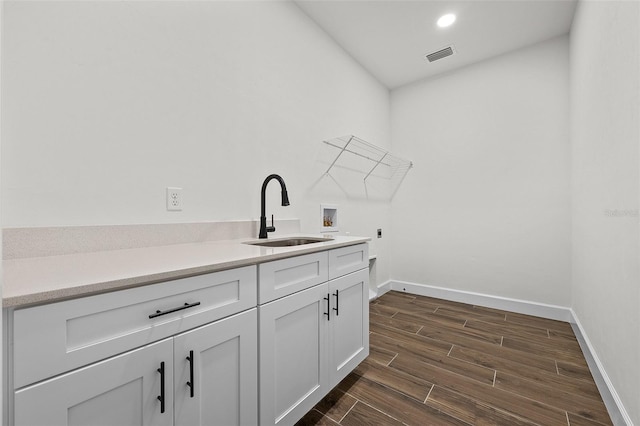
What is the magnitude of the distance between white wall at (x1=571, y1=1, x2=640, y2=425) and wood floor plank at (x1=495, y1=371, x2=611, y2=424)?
15 cm

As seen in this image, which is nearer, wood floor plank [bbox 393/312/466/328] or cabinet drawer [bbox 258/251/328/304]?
cabinet drawer [bbox 258/251/328/304]

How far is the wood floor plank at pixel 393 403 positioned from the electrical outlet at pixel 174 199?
1.28 m

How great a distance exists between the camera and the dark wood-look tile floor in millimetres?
1300

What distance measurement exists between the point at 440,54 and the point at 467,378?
8.98 ft

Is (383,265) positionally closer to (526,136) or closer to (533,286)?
(533,286)

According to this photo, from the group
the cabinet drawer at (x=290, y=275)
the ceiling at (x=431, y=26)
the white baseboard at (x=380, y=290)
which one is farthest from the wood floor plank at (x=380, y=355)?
the ceiling at (x=431, y=26)

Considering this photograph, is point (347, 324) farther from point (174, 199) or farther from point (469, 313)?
point (469, 313)

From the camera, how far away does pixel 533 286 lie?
100 inches

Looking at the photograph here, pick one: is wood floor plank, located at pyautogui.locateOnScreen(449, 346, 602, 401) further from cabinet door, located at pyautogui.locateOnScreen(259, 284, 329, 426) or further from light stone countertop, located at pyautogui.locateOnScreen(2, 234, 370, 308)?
light stone countertop, located at pyautogui.locateOnScreen(2, 234, 370, 308)

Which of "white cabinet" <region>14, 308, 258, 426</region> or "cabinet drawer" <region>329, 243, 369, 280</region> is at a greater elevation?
"cabinet drawer" <region>329, 243, 369, 280</region>

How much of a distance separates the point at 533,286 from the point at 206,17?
10.7 feet

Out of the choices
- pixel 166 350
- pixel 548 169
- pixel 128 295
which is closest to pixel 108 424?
pixel 166 350

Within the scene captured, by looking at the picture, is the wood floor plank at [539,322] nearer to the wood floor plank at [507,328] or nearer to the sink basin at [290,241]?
the wood floor plank at [507,328]

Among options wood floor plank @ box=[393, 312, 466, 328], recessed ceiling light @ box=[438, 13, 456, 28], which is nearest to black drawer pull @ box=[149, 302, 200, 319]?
Answer: wood floor plank @ box=[393, 312, 466, 328]
